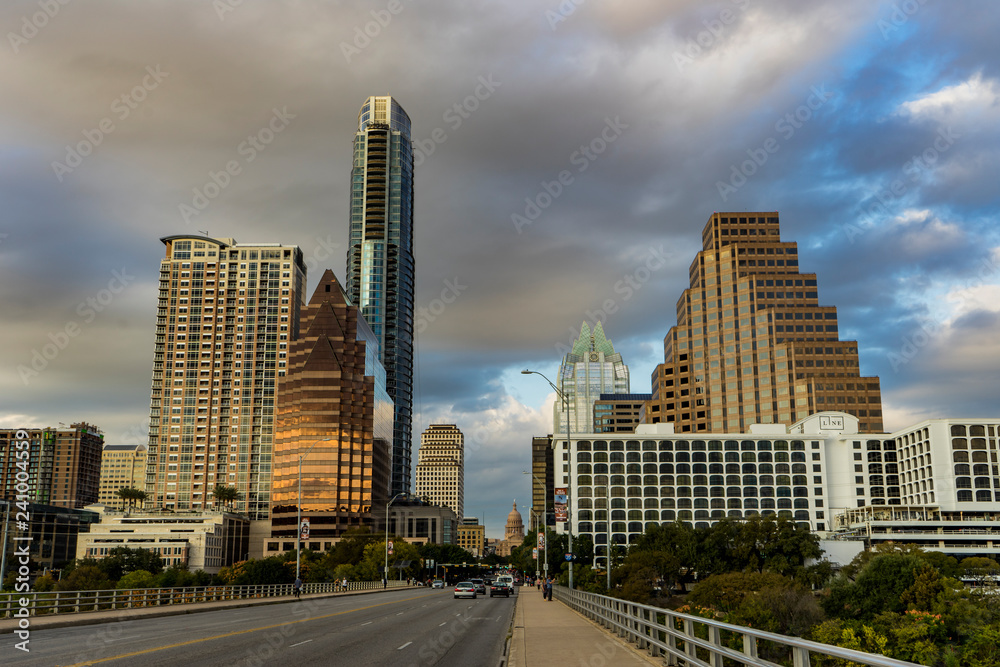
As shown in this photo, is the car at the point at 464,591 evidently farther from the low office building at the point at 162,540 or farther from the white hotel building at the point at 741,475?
the low office building at the point at 162,540

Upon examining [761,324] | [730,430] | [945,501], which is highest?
[761,324]

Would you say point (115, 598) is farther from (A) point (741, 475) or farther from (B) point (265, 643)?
(A) point (741, 475)

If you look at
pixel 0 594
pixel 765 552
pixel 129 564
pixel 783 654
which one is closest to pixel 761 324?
pixel 765 552

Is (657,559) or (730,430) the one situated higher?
(730,430)

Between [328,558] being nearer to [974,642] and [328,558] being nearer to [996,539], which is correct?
[996,539]

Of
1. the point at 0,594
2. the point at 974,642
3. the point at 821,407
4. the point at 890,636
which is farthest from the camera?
the point at 821,407

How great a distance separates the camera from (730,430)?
19825 cm

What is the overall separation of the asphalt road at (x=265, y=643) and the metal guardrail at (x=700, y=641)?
12.3 ft

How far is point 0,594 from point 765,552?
355 ft

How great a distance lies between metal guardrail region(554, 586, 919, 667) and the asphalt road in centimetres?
375

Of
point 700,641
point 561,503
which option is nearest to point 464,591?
point 561,503

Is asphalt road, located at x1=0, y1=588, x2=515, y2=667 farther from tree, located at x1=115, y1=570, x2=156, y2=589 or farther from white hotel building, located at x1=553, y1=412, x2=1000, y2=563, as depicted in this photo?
white hotel building, located at x1=553, y1=412, x2=1000, y2=563

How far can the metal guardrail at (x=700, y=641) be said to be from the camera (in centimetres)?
Answer: 804

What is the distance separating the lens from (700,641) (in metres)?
13.3
